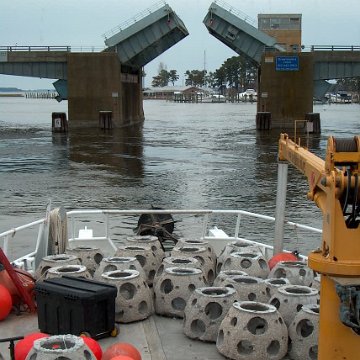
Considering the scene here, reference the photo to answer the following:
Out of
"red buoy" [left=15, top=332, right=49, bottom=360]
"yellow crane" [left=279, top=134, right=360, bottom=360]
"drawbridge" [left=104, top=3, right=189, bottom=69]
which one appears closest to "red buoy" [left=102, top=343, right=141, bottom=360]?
"red buoy" [left=15, top=332, right=49, bottom=360]

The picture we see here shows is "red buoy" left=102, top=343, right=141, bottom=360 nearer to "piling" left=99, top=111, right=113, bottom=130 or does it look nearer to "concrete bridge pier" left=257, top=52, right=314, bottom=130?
"piling" left=99, top=111, right=113, bottom=130

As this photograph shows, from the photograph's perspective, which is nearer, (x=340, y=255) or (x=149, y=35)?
(x=340, y=255)

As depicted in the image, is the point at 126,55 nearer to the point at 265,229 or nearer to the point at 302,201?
the point at 302,201

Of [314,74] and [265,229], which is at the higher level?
[314,74]

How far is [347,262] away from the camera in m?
4.38

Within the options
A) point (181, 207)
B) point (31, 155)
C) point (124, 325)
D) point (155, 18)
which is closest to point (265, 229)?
point (181, 207)

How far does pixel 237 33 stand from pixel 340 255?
159 ft

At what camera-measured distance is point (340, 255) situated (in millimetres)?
4426

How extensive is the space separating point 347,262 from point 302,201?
60.4 feet

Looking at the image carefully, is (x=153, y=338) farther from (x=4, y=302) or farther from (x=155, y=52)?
(x=155, y=52)

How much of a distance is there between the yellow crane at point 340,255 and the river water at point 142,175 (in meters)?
11.9

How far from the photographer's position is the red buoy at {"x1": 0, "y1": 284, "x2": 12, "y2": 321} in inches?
300

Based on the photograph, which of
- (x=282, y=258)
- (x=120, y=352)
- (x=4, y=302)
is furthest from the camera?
(x=282, y=258)

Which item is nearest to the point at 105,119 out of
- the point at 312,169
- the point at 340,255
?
the point at 312,169
